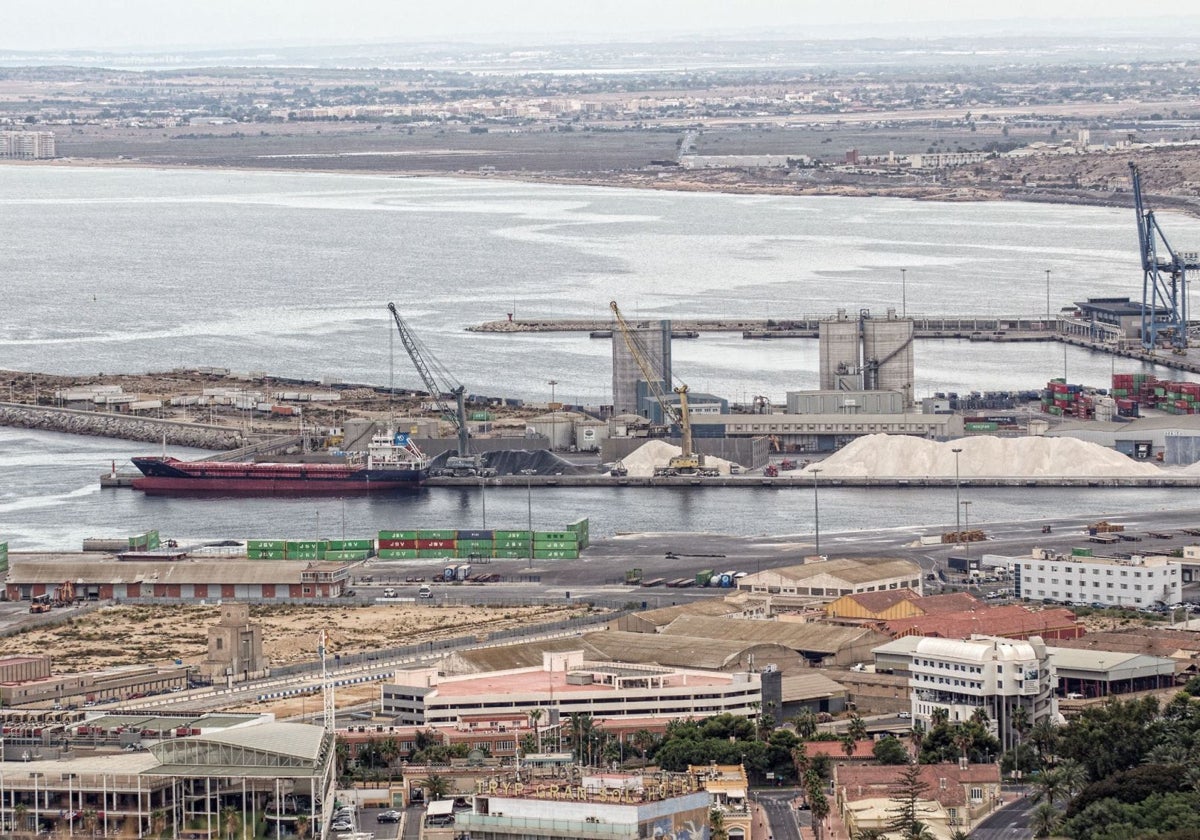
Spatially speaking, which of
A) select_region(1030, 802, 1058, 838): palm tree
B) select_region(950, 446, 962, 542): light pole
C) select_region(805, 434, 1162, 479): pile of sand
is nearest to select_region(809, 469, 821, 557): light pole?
select_region(805, 434, 1162, 479): pile of sand

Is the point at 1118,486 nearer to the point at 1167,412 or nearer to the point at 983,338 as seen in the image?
the point at 1167,412

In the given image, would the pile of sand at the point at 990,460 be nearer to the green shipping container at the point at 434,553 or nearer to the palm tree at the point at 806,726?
the green shipping container at the point at 434,553

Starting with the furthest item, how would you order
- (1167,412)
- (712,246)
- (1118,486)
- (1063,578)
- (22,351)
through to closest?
1. (712,246)
2. (22,351)
3. (1167,412)
4. (1118,486)
5. (1063,578)

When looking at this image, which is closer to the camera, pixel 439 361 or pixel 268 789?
pixel 268 789

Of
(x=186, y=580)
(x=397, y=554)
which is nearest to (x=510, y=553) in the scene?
(x=397, y=554)

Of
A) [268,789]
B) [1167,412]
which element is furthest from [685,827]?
[1167,412]

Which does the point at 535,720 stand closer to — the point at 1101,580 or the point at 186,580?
the point at 1101,580
